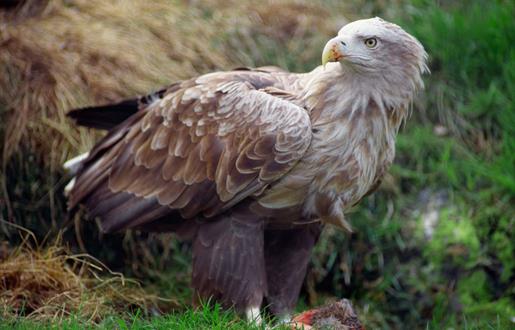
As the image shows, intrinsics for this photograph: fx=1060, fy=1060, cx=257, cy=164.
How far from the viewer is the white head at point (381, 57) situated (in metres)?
5.65

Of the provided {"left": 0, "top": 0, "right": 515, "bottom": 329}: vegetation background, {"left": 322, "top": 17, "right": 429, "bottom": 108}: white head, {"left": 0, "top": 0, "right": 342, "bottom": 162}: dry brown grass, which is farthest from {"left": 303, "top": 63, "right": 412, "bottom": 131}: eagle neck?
{"left": 0, "top": 0, "right": 342, "bottom": 162}: dry brown grass

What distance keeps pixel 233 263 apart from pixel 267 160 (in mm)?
621

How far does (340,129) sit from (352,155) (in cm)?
16

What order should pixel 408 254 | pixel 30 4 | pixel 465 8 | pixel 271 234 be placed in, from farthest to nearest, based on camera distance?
pixel 465 8
pixel 30 4
pixel 408 254
pixel 271 234

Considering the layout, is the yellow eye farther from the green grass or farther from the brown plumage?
the green grass

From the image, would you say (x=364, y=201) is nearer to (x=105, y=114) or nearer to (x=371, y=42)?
(x=105, y=114)

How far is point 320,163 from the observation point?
582 cm

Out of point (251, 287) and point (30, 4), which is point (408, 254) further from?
point (30, 4)

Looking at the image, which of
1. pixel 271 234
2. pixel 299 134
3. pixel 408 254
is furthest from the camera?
pixel 408 254

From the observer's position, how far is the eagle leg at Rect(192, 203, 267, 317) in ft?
19.5

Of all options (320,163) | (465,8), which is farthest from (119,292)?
(465,8)

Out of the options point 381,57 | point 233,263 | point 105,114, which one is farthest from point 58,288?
point 381,57

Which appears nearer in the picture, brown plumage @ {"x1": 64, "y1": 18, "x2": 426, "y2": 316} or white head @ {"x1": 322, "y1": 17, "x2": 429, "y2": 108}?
white head @ {"x1": 322, "y1": 17, "x2": 429, "y2": 108}

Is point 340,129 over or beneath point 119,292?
over
